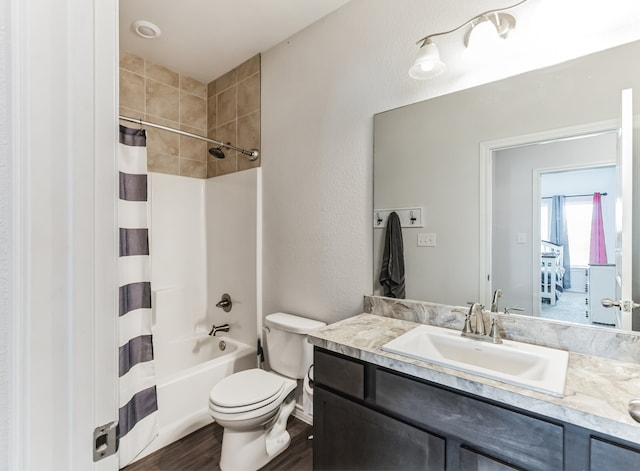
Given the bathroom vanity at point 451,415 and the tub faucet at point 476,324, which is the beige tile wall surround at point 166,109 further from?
the tub faucet at point 476,324

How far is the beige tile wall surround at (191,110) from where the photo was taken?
2422 millimetres

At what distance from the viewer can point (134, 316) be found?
1602 millimetres

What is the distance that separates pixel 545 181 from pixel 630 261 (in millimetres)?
402

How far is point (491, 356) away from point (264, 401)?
3.60ft

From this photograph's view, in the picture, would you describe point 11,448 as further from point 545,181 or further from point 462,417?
point 545,181

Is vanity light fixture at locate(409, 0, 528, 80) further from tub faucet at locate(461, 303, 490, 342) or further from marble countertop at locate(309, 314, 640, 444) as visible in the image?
marble countertop at locate(309, 314, 640, 444)

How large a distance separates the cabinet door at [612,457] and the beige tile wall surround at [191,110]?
225 cm

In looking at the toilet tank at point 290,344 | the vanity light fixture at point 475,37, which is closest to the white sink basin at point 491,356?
the toilet tank at point 290,344

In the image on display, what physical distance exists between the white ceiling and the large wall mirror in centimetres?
91

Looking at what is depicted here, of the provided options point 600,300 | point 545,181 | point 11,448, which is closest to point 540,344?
point 600,300

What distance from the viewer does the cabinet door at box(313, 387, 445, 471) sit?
107cm

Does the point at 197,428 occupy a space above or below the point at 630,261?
below

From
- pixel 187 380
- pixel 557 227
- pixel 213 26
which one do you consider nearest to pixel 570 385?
pixel 557 227

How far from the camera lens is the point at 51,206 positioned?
45 cm
